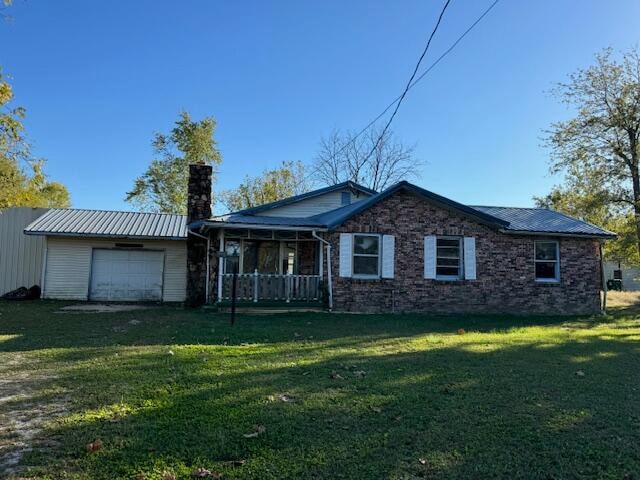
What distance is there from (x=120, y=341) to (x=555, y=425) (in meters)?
7.15

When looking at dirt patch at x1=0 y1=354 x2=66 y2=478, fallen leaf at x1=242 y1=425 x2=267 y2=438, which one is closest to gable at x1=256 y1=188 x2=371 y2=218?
dirt patch at x1=0 y1=354 x2=66 y2=478

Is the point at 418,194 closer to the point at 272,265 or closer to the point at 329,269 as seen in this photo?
the point at 329,269

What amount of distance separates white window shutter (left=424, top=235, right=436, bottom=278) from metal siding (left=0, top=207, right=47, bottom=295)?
1442 centimetres

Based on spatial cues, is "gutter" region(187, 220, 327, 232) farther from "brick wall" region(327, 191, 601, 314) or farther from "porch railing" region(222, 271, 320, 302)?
"porch railing" region(222, 271, 320, 302)

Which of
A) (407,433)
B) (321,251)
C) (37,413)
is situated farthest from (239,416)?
(321,251)

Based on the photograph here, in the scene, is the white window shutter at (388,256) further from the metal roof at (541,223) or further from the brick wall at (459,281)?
the metal roof at (541,223)

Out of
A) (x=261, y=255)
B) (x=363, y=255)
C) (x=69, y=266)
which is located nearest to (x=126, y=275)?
(x=69, y=266)

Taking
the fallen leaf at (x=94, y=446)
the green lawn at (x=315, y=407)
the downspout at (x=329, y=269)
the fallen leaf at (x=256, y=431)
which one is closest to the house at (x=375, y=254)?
the downspout at (x=329, y=269)

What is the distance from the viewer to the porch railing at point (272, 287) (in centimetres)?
1462

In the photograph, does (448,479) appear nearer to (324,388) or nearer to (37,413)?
(324,388)

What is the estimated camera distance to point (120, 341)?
890 cm

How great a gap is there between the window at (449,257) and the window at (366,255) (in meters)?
2.00

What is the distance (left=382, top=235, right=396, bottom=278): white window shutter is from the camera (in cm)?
1499

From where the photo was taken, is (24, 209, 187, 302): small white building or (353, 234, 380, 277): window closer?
(353, 234, 380, 277): window
